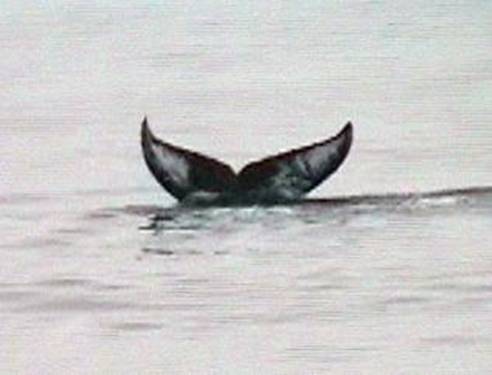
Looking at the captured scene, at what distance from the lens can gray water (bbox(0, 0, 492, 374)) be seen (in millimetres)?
1029

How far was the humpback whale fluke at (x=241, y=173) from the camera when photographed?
1.09 meters

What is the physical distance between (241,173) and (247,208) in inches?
1.2

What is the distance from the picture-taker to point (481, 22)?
1.18m

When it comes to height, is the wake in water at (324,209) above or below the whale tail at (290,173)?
below

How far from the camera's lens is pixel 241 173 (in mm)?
1097

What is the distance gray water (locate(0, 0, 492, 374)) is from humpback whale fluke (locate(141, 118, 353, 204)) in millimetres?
11

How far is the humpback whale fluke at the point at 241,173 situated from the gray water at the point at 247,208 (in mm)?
11

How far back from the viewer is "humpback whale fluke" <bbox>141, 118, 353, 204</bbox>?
1.09 meters

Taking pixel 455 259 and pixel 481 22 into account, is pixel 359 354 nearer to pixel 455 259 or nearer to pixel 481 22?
pixel 455 259

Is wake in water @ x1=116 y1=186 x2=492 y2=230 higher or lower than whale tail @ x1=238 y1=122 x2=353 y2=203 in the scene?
lower

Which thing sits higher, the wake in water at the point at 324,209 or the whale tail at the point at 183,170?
the whale tail at the point at 183,170

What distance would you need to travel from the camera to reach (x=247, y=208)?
109cm

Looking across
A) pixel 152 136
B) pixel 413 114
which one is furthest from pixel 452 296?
pixel 152 136

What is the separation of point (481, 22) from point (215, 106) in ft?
0.82
